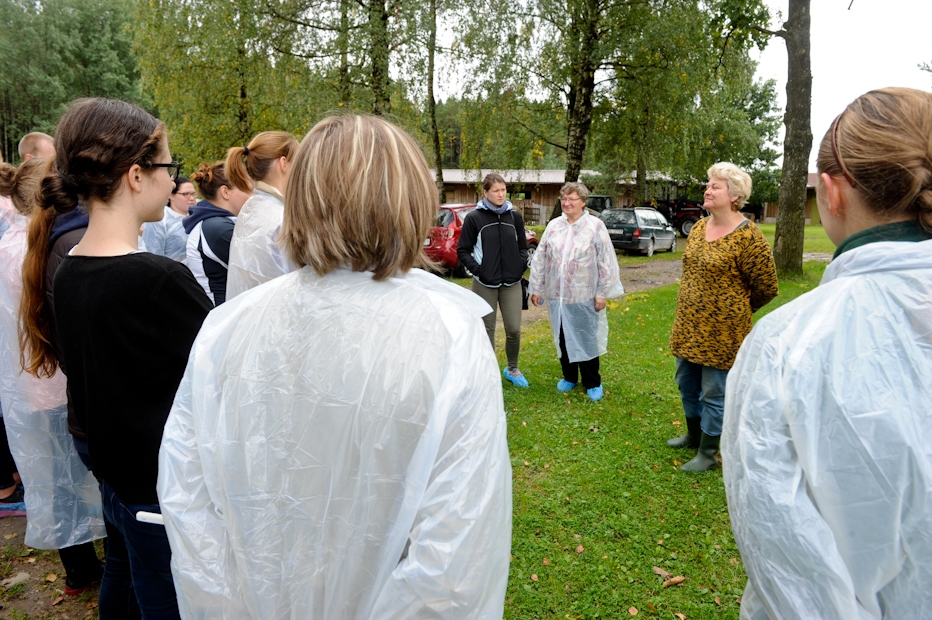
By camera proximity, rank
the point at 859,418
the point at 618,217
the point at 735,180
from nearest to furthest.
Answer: the point at 859,418, the point at 735,180, the point at 618,217

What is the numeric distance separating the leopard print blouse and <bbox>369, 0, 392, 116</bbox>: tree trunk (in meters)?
10.3

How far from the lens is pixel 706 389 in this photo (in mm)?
3842

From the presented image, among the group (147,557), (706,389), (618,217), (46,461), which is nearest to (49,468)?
(46,461)

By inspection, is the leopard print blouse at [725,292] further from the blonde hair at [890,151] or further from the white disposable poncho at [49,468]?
the white disposable poncho at [49,468]

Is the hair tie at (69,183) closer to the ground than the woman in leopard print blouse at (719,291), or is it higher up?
higher up

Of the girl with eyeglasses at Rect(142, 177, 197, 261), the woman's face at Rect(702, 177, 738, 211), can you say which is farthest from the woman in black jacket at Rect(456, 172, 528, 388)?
the girl with eyeglasses at Rect(142, 177, 197, 261)

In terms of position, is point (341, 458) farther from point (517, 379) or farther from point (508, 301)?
point (517, 379)

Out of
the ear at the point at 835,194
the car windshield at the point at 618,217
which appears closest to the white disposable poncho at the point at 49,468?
the ear at the point at 835,194

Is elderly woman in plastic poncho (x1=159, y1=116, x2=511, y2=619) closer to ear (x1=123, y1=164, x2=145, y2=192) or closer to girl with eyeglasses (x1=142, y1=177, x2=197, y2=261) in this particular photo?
ear (x1=123, y1=164, x2=145, y2=192)

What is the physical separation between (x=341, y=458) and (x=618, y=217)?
730 inches

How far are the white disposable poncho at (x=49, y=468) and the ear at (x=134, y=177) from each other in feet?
4.91

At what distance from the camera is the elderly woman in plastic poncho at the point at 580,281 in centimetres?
523

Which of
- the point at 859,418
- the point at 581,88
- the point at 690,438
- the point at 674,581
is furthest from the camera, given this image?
the point at 581,88

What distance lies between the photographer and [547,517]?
3514mm
